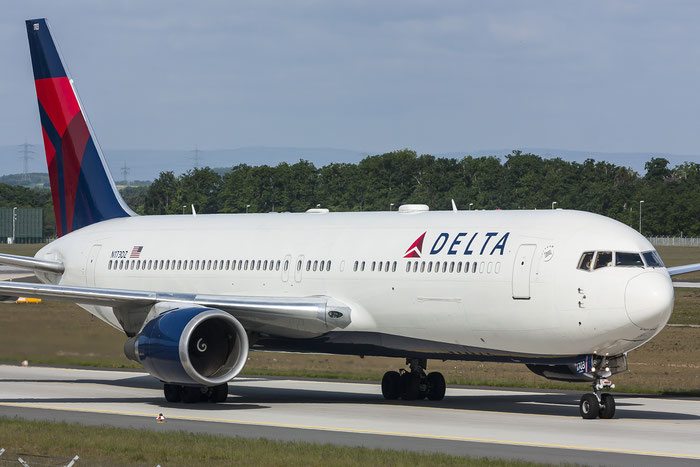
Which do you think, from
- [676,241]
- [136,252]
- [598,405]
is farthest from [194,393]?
[676,241]

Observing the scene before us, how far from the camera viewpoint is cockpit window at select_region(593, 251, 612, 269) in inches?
941

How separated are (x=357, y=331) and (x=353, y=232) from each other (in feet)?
8.60

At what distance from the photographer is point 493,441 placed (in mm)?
21484

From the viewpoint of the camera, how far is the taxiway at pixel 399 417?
20.7 metres

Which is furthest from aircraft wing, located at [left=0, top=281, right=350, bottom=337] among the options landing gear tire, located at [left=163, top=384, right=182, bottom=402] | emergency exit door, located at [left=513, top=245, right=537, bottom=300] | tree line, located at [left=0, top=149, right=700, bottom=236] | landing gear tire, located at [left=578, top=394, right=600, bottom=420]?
tree line, located at [left=0, top=149, right=700, bottom=236]

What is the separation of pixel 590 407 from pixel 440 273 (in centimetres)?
426

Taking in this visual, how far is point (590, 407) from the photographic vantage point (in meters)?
24.7

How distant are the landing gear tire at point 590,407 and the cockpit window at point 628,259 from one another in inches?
116

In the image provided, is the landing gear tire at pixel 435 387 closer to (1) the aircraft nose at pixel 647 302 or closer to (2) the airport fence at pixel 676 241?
(1) the aircraft nose at pixel 647 302

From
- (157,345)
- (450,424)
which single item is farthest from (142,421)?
(450,424)

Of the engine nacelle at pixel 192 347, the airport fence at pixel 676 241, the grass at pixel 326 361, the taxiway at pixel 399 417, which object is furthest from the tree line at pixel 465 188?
the engine nacelle at pixel 192 347

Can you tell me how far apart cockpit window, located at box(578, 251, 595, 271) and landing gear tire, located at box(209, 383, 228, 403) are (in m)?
9.45

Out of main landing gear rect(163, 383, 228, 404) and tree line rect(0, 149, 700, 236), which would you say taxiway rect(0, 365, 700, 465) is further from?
tree line rect(0, 149, 700, 236)

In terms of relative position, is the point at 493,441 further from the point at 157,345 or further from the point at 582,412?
the point at 157,345
